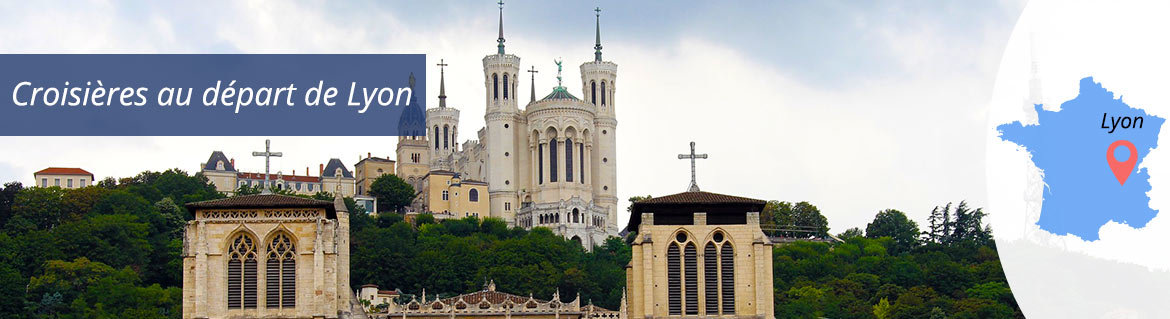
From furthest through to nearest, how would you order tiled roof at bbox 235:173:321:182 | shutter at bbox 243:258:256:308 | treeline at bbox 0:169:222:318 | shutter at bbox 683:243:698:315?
tiled roof at bbox 235:173:321:182 < treeline at bbox 0:169:222:318 < shutter at bbox 683:243:698:315 < shutter at bbox 243:258:256:308

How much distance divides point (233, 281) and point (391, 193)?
111665 mm

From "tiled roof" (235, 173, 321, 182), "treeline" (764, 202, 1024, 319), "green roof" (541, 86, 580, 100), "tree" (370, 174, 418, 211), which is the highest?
"green roof" (541, 86, 580, 100)

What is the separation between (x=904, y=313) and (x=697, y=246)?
50135mm

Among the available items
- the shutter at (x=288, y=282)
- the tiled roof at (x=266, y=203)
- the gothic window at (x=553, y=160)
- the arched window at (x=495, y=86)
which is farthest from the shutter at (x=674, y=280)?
the arched window at (x=495, y=86)

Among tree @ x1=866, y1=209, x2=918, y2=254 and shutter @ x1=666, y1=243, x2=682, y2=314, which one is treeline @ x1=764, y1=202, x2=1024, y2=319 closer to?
tree @ x1=866, y1=209, x2=918, y2=254

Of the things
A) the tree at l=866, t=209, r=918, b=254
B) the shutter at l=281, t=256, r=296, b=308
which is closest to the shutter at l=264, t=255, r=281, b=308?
the shutter at l=281, t=256, r=296, b=308

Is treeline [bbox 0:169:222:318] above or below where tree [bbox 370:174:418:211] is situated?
below

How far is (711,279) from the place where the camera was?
6303 cm

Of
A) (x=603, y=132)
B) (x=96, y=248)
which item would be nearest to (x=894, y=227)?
(x=603, y=132)

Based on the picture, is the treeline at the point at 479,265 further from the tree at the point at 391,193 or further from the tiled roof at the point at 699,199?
the tiled roof at the point at 699,199

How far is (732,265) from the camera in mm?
63219

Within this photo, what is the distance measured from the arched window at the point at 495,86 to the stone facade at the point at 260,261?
387ft

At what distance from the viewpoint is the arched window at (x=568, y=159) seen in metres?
172

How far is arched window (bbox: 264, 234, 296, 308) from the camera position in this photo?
62.3 m
